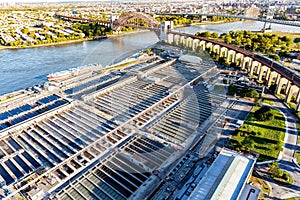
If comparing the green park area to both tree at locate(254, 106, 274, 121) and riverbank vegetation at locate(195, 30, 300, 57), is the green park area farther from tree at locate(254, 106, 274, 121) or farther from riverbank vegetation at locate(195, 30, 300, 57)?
tree at locate(254, 106, 274, 121)

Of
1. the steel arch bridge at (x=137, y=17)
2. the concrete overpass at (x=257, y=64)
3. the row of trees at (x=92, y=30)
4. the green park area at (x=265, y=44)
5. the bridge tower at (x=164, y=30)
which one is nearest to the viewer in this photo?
the concrete overpass at (x=257, y=64)

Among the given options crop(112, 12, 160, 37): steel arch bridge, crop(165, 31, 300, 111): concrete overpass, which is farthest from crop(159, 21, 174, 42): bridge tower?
crop(112, 12, 160, 37): steel arch bridge

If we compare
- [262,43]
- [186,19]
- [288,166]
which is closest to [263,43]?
[262,43]

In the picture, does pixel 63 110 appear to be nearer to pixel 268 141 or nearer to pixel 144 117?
pixel 144 117

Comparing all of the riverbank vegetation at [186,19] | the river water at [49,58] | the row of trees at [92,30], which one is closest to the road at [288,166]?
the river water at [49,58]

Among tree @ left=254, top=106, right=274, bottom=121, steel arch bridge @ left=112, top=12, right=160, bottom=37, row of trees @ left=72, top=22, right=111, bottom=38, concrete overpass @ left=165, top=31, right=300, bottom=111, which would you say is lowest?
tree @ left=254, top=106, right=274, bottom=121

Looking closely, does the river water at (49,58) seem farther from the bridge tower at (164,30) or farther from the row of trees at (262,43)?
the row of trees at (262,43)
